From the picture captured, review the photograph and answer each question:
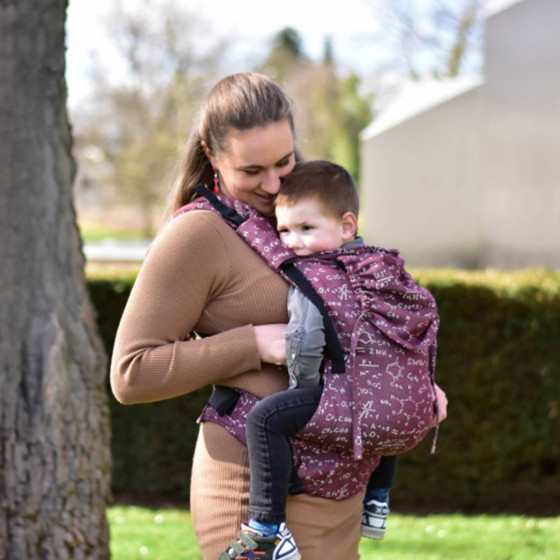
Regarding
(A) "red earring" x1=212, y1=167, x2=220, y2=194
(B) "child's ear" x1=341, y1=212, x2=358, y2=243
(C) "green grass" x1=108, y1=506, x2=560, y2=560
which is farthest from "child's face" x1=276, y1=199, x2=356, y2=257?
(C) "green grass" x1=108, y1=506, x2=560, y2=560

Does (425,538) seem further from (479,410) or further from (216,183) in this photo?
(216,183)

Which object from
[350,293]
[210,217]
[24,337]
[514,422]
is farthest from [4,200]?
[514,422]

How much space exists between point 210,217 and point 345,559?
3.12 ft

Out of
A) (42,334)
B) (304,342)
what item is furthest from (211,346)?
(42,334)

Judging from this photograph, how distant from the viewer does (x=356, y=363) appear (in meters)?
2.15

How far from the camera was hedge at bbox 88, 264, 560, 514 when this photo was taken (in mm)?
6852

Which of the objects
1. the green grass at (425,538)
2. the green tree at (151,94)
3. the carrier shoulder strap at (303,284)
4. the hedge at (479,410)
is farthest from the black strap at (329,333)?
the green tree at (151,94)

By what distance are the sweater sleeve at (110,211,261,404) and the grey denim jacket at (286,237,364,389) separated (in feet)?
0.33

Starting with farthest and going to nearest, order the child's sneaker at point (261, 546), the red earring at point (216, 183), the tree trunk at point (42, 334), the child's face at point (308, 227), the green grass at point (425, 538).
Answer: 1. the green grass at point (425, 538)
2. the tree trunk at point (42, 334)
3. the red earring at point (216, 183)
4. the child's face at point (308, 227)
5. the child's sneaker at point (261, 546)

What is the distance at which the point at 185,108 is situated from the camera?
3381 cm

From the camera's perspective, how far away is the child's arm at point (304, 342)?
211 cm

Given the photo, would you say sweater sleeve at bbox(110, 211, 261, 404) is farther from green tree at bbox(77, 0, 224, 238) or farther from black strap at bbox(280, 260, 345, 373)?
green tree at bbox(77, 0, 224, 238)

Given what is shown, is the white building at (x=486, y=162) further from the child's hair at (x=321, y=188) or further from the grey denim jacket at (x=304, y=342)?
the grey denim jacket at (x=304, y=342)

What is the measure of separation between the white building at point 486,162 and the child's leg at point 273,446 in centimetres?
942
